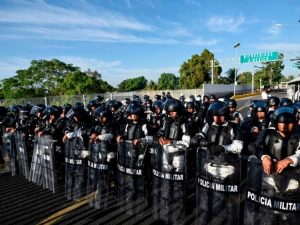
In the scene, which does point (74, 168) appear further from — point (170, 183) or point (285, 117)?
point (285, 117)

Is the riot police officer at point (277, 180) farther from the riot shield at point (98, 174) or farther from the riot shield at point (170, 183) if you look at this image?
the riot shield at point (98, 174)

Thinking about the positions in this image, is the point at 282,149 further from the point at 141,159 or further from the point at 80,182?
the point at 80,182

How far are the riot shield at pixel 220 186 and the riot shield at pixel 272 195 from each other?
1.20ft

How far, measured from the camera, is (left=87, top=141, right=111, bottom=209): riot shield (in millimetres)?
5465

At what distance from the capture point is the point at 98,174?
5.49 metres

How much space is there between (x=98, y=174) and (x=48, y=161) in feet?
5.15

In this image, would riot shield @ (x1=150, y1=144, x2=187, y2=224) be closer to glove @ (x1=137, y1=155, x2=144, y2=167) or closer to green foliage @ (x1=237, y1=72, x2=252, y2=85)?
glove @ (x1=137, y1=155, x2=144, y2=167)

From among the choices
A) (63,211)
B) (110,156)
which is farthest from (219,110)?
(63,211)

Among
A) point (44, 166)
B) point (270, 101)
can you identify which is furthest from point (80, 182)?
point (270, 101)

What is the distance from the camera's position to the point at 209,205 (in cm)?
421

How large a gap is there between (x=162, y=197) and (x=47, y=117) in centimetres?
455

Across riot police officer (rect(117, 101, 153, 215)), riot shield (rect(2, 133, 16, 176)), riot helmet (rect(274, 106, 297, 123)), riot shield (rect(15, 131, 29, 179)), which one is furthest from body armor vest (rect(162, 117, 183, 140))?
riot shield (rect(2, 133, 16, 176))

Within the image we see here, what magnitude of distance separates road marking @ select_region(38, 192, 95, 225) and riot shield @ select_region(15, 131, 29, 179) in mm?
2318

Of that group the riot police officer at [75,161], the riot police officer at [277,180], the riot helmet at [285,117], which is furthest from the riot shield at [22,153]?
the riot helmet at [285,117]
